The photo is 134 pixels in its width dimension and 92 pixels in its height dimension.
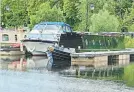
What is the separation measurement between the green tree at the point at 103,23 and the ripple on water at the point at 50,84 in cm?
2637

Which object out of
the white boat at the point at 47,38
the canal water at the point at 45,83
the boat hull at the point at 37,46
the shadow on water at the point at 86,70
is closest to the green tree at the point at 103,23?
the white boat at the point at 47,38

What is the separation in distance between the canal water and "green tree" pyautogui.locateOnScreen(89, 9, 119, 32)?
22.6 metres

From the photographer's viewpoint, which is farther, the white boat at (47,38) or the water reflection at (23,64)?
the white boat at (47,38)

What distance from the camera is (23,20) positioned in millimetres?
84125

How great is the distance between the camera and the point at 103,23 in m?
64.4

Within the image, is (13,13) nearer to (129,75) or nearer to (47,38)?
(47,38)

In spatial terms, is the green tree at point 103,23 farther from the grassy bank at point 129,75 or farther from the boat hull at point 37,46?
the grassy bank at point 129,75

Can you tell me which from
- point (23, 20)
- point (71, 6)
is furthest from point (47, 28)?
point (23, 20)

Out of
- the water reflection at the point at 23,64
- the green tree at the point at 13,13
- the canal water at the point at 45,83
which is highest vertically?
the green tree at the point at 13,13

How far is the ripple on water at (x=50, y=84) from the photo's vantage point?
31.6 m

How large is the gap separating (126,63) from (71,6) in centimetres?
3050

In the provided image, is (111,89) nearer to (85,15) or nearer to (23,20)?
(85,15)

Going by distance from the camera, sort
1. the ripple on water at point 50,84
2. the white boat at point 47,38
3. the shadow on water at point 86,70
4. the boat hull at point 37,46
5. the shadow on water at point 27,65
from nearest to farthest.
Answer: the ripple on water at point 50,84 → the shadow on water at point 86,70 → the shadow on water at point 27,65 → the white boat at point 47,38 → the boat hull at point 37,46

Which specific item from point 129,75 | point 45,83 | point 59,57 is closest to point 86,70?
point 129,75
